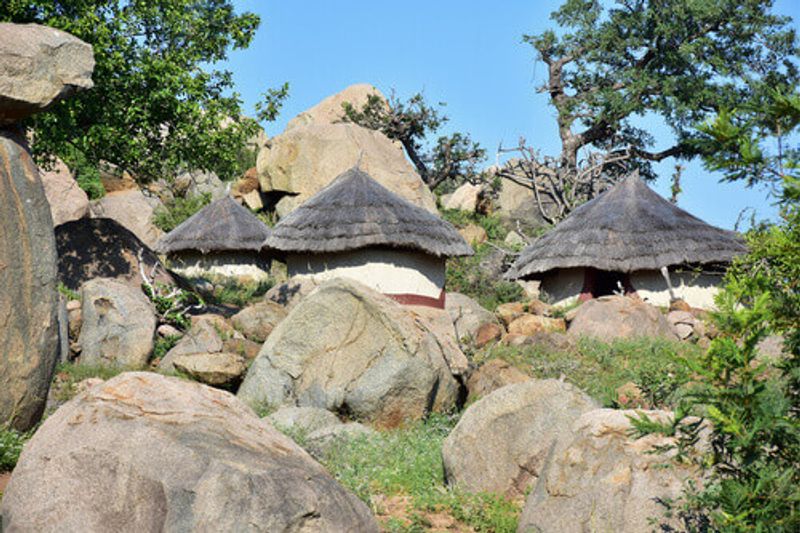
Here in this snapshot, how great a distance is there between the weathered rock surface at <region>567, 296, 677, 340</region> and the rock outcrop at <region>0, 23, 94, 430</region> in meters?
10.8

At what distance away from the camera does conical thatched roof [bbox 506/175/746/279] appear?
77.8 feet

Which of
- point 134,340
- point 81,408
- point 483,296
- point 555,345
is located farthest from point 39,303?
point 483,296

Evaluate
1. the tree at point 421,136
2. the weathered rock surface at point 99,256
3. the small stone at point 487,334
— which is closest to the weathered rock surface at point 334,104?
the tree at point 421,136

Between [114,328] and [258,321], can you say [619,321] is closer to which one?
[258,321]

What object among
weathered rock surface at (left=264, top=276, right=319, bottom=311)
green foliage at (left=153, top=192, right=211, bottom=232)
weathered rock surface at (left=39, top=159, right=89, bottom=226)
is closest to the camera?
weathered rock surface at (left=264, top=276, right=319, bottom=311)

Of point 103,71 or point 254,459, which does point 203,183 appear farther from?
point 254,459

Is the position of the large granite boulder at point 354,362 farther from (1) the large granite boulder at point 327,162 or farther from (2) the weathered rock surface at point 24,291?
(1) the large granite boulder at point 327,162

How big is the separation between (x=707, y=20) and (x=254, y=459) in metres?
34.2

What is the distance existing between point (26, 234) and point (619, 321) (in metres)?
11.7

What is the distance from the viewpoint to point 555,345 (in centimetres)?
1689

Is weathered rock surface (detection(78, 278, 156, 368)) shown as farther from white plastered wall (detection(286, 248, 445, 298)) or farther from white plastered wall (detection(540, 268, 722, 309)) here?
white plastered wall (detection(540, 268, 722, 309))

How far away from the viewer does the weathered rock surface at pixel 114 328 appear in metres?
15.6

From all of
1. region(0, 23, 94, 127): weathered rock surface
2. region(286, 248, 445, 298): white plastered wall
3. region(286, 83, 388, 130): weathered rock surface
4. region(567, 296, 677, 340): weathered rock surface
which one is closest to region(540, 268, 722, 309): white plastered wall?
region(286, 248, 445, 298): white plastered wall

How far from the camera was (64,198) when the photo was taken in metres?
27.4
